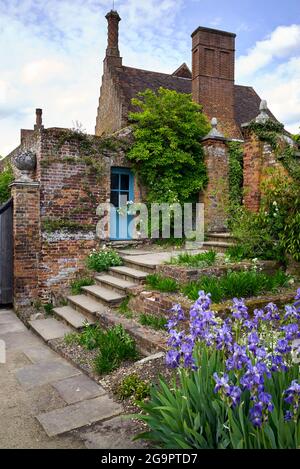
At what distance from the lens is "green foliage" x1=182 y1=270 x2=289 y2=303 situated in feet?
16.4

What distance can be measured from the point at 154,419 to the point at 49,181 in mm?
6241

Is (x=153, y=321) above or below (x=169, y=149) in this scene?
below

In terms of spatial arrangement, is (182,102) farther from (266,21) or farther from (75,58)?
(266,21)

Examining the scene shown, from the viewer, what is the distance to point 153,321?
505 centimetres

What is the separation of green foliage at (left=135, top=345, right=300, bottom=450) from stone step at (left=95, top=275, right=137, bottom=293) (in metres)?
3.58

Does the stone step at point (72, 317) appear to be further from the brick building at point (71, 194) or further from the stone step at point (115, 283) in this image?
the brick building at point (71, 194)

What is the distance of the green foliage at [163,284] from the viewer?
5.46 meters

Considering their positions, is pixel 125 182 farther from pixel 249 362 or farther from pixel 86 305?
pixel 249 362

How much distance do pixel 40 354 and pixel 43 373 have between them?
0.73 metres

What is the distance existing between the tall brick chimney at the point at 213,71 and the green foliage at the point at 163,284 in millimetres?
Result: 11534

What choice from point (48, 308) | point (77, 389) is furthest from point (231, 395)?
point (48, 308)

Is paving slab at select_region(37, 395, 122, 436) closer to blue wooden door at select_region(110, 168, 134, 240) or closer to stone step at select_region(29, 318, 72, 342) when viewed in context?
stone step at select_region(29, 318, 72, 342)

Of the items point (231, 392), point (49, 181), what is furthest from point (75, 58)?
point (231, 392)

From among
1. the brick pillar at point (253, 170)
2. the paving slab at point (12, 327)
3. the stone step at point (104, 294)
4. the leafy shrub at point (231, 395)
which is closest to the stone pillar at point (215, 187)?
the brick pillar at point (253, 170)
